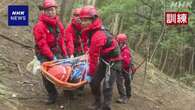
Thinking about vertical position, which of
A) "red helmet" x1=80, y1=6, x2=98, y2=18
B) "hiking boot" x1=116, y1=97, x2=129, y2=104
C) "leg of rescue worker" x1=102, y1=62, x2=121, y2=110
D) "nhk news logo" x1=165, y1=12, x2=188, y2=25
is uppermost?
"red helmet" x1=80, y1=6, x2=98, y2=18

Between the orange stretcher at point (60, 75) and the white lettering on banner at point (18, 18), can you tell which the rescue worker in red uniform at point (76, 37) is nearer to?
the orange stretcher at point (60, 75)

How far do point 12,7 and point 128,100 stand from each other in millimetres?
4137

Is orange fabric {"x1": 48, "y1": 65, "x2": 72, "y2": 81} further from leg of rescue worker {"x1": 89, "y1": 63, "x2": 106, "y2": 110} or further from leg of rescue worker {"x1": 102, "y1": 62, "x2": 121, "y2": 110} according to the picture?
leg of rescue worker {"x1": 102, "y1": 62, "x2": 121, "y2": 110}

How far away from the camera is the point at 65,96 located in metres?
9.53

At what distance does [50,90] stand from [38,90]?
0.90m

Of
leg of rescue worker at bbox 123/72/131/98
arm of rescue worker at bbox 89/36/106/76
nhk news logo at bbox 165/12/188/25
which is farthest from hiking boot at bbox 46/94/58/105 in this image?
nhk news logo at bbox 165/12/188/25

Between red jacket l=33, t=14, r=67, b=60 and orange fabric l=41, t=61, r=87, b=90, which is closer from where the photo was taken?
orange fabric l=41, t=61, r=87, b=90

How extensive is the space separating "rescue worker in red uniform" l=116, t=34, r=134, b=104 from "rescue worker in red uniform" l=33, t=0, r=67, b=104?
1.63 metres

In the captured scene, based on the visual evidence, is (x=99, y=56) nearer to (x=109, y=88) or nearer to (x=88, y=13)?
(x=109, y=88)

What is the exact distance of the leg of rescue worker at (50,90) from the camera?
8.76 metres

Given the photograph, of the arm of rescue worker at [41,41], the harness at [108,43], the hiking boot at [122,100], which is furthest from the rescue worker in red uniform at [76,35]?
the hiking boot at [122,100]

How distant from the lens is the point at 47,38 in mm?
8734

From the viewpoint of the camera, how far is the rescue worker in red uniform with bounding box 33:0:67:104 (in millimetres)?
8547

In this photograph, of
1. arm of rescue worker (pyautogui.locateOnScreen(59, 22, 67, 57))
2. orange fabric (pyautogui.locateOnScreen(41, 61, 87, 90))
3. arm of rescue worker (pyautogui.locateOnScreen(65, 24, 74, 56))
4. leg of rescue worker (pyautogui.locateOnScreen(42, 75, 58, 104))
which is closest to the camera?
orange fabric (pyautogui.locateOnScreen(41, 61, 87, 90))
